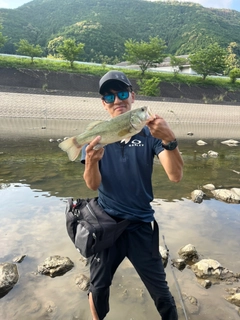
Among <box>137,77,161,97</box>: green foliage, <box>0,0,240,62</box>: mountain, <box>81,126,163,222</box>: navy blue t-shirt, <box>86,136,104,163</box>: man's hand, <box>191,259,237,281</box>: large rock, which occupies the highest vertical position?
<box>0,0,240,62</box>: mountain

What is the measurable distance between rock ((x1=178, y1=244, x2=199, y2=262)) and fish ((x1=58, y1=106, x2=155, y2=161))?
10.5ft

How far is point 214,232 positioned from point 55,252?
11.5ft

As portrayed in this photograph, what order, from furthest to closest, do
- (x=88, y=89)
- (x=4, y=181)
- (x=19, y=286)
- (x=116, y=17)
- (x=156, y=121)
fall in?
(x=116, y=17) < (x=88, y=89) < (x=4, y=181) < (x=19, y=286) < (x=156, y=121)

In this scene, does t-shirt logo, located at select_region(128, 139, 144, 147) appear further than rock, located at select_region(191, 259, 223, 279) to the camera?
No

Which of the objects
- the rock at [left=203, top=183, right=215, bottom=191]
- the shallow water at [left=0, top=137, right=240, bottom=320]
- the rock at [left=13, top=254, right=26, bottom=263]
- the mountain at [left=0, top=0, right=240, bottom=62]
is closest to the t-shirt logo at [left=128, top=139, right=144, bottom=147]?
the shallow water at [left=0, top=137, right=240, bottom=320]

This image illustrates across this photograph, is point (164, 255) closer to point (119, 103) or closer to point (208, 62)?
point (119, 103)

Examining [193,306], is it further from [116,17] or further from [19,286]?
[116,17]

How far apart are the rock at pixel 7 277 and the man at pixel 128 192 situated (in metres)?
1.77

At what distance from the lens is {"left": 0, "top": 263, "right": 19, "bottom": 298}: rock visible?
388 centimetres

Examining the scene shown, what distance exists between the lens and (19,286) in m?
4.00

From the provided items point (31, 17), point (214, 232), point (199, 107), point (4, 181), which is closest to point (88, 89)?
point (199, 107)

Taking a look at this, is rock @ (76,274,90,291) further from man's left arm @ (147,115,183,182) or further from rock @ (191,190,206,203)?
rock @ (191,190,206,203)

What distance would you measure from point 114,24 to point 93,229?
478ft

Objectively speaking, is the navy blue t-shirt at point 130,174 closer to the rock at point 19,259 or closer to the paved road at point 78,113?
the rock at point 19,259
